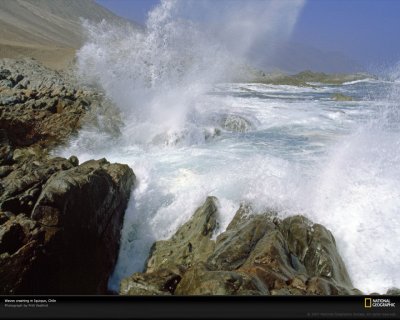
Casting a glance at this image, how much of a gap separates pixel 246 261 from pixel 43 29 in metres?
79.0

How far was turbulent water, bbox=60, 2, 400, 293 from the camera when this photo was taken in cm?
783

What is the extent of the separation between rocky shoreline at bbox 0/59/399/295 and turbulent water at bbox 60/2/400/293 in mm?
459

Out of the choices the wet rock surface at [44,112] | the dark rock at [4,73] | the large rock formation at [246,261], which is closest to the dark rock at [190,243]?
the large rock formation at [246,261]

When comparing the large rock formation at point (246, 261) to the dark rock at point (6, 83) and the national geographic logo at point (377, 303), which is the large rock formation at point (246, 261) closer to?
the national geographic logo at point (377, 303)

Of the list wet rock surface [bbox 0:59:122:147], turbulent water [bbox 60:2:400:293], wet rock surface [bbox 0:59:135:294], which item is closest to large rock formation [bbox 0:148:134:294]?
wet rock surface [bbox 0:59:135:294]

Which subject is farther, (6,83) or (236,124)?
(6,83)

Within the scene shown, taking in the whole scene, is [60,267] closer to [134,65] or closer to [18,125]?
[18,125]

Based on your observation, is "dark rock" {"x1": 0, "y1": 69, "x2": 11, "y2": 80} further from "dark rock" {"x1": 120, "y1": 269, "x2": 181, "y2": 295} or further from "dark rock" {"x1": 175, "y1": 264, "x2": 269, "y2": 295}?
"dark rock" {"x1": 175, "y1": 264, "x2": 269, "y2": 295}

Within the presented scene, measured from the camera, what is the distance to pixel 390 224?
7.71 m

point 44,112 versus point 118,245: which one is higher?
point 44,112

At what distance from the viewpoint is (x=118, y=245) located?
818 centimetres

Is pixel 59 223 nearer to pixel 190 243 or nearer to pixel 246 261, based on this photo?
pixel 190 243

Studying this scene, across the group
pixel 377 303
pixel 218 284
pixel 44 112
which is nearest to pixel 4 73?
pixel 44 112

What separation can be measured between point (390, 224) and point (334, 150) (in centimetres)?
425
